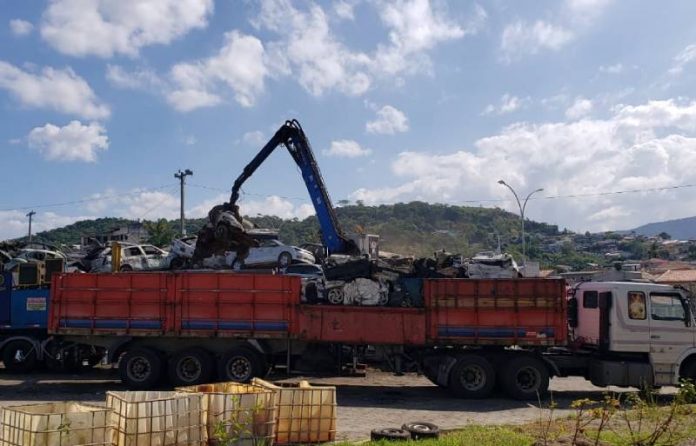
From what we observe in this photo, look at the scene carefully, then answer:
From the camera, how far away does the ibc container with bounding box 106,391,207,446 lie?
686cm

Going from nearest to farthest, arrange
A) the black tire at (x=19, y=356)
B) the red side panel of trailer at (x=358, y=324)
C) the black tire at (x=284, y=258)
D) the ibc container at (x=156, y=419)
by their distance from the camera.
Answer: the ibc container at (x=156, y=419) → the red side panel of trailer at (x=358, y=324) → the black tire at (x=19, y=356) → the black tire at (x=284, y=258)

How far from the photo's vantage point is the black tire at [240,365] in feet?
44.9

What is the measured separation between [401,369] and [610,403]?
24.4 feet

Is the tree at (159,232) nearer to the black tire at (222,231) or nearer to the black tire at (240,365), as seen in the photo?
the black tire at (222,231)

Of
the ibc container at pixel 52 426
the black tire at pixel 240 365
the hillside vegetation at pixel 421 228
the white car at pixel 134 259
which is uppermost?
the hillside vegetation at pixel 421 228

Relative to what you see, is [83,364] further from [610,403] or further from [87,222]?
[87,222]

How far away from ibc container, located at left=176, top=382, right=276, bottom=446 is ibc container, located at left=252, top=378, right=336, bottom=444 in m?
0.55

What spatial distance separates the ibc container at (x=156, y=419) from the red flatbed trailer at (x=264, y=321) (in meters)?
6.19

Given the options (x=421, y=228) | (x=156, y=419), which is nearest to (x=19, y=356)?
(x=156, y=419)

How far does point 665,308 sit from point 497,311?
3.59 metres

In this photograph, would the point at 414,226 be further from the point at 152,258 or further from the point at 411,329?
the point at 411,329

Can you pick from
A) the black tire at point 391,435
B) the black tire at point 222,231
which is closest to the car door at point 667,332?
the black tire at point 391,435

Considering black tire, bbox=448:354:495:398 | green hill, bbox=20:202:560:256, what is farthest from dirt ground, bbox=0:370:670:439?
green hill, bbox=20:202:560:256

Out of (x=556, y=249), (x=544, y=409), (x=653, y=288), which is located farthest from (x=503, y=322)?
(x=556, y=249)
